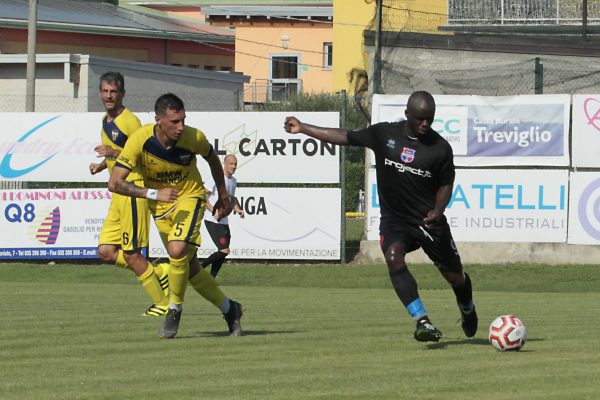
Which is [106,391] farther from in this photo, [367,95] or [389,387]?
[367,95]

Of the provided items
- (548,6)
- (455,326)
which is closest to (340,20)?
(548,6)

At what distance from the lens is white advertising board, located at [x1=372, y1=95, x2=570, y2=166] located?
78.9 ft

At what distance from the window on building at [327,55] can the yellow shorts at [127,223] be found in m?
63.0

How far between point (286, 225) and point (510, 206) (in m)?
4.22

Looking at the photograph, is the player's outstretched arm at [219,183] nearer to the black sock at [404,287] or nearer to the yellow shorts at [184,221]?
the yellow shorts at [184,221]

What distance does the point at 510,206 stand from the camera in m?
24.0

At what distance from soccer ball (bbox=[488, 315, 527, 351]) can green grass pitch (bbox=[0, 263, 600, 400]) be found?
103 mm

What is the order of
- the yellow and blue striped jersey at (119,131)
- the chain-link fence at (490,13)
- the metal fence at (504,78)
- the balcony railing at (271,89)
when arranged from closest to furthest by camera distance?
the yellow and blue striped jersey at (119,131) < the metal fence at (504,78) < the chain-link fence at (490,13) < the balcony railing at (271,89)

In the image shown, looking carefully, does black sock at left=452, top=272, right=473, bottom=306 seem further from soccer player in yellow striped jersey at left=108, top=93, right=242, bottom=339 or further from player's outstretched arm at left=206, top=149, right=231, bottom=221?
player's outstretched arm at left=206, top=149, right=231, bottom=221

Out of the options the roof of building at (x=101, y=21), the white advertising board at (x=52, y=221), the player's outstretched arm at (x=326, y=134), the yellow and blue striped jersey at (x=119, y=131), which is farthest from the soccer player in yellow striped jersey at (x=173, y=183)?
the roof of building at (x=101, y=21)

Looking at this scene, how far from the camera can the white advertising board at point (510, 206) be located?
23.9 metres

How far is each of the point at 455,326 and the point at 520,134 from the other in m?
11.5

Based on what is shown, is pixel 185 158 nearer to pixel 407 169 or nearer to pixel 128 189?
pixel 128 189

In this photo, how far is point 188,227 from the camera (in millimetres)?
11555
